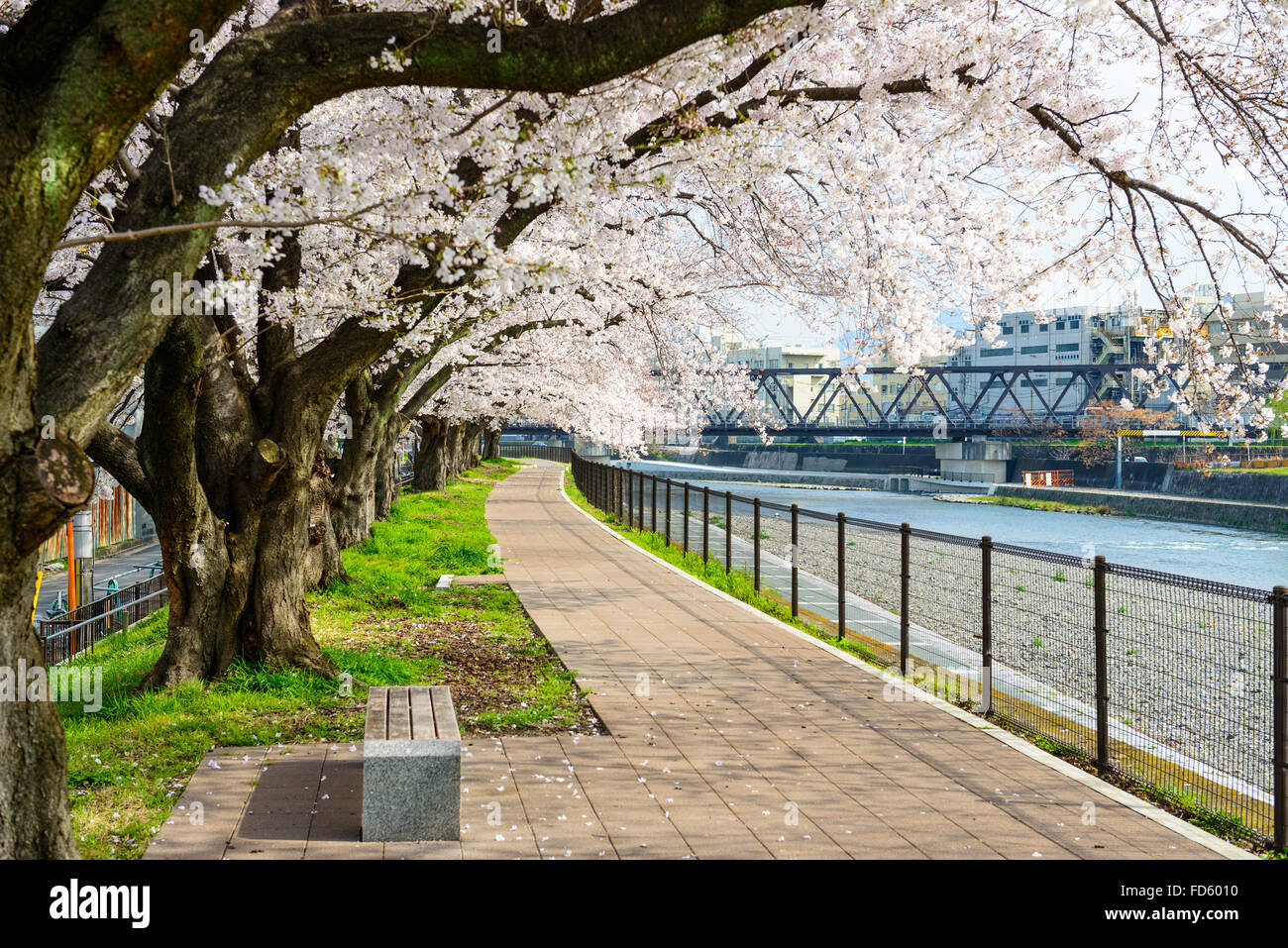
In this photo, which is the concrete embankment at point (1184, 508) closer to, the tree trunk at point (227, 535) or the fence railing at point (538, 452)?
the tree trunk at point (227, 535)

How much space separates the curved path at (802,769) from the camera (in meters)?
4.93

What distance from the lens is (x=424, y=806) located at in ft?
15.6

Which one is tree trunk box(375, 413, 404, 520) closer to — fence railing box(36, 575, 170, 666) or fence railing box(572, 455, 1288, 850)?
fence railing box(36, 575, 170, 666)

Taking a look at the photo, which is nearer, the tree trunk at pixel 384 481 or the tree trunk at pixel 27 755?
the tree trunk at pixel 27 755

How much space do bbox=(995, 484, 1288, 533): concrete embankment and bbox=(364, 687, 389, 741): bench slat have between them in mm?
44391

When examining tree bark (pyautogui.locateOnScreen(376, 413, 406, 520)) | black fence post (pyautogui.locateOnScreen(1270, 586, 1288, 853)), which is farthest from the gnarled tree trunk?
black fence post (pyautogui.locateOnScreen(1270, 586, 1288, 853))

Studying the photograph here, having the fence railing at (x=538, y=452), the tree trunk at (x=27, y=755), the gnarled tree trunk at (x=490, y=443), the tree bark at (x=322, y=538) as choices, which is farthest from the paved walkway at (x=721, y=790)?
the fence railing at (x=538, y=452)

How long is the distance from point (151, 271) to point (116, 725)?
3837 mm

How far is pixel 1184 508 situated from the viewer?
48.7m

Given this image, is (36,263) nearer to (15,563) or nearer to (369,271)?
(15,563)

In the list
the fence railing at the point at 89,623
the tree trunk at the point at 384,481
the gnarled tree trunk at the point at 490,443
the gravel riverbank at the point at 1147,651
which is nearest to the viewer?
the gravel riverbank at the point at 1147,651

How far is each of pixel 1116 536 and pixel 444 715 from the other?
40006 mm

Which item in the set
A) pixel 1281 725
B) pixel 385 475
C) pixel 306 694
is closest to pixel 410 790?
pixel 306 694

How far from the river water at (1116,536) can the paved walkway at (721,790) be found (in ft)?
46.2
